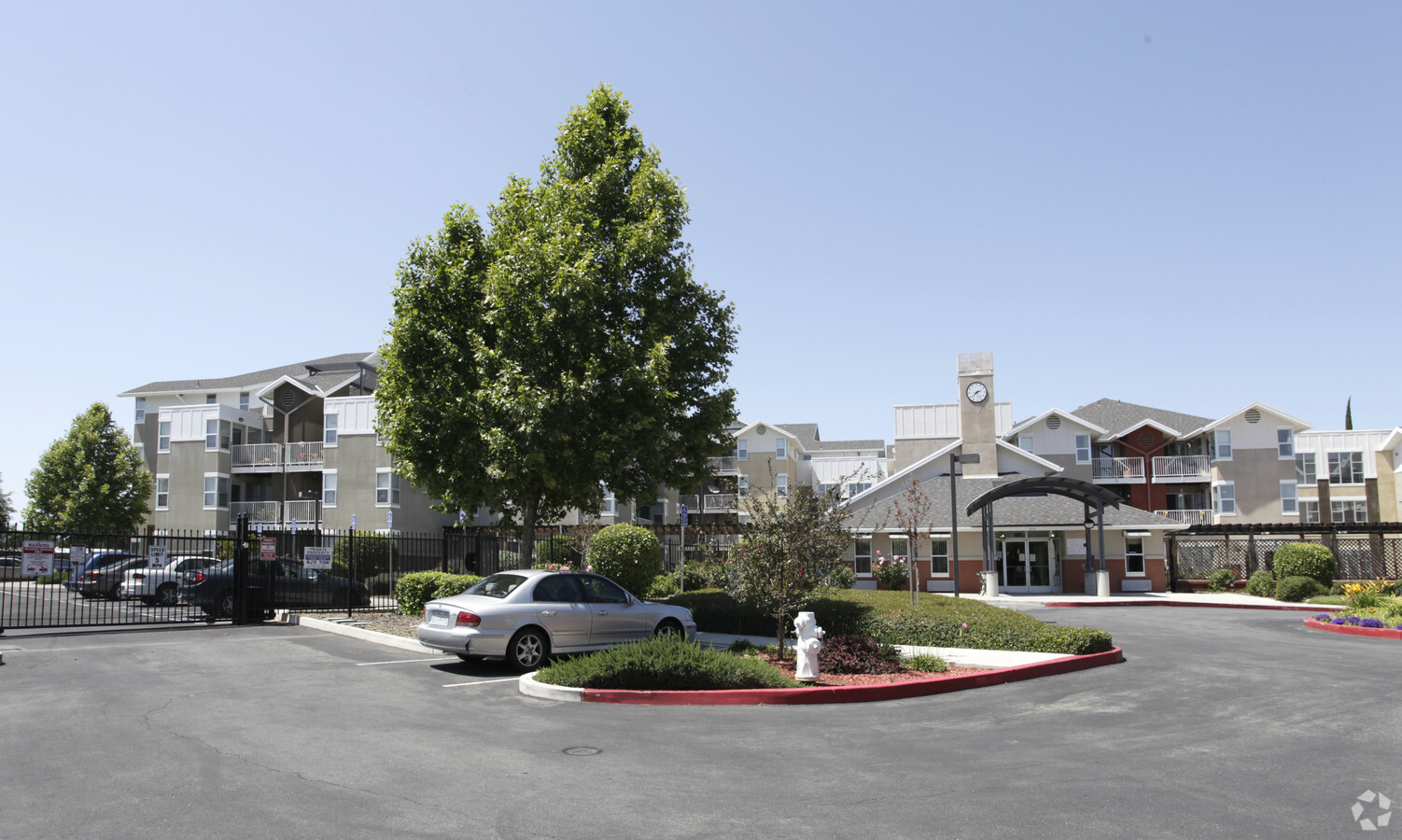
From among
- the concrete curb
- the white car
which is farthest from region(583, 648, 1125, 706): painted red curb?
the white car

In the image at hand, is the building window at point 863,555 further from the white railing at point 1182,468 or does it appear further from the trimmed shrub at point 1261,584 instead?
the white railing at point 1182,468

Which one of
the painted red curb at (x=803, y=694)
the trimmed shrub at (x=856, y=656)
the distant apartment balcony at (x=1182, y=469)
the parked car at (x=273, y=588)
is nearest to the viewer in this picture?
the painted red curb at (x=803, y=694)

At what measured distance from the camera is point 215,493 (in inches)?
1928

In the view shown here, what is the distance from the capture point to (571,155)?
21.9 metres

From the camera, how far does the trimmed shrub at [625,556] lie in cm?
2347

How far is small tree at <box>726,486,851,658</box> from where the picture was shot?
13.1 m

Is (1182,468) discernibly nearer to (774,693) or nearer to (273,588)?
(273,588)

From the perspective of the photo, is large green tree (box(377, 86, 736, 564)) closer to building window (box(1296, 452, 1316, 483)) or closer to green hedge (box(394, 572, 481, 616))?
green hedge (box(394, 572, 481, 616))

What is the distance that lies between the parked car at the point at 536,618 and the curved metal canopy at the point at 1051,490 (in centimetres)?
2092

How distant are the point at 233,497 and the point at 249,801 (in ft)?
164

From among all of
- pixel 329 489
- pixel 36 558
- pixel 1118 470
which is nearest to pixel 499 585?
pixel 36 558

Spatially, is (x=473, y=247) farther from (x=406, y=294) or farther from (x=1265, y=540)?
(x=1265, y=540)

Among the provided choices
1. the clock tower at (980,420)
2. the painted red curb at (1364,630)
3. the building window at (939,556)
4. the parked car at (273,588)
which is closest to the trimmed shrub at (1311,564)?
the building window at (939,556)

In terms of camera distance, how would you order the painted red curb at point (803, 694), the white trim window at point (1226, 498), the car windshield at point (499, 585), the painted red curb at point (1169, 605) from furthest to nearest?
1. the white trim window at point (1226, 498)
2. the painted red curb at point (1169, 605)
3. the car windshield at point (499, 585)
4. the painted red curb at point (803, 694)
